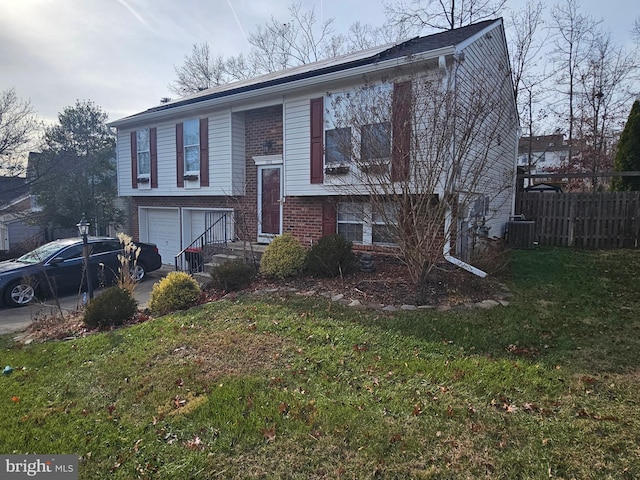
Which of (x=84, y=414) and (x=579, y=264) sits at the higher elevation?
(x=579, y=264)

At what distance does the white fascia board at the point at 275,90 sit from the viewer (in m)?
7.18

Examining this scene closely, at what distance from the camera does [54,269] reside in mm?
9711

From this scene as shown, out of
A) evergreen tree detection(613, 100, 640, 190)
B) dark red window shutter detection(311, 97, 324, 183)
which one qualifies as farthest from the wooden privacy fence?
dark red window shutter detection(311, 97, 324, 183)

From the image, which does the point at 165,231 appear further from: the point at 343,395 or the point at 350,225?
the point at 343,395

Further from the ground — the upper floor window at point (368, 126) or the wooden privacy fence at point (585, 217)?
the upper floor window at point (368, 126)

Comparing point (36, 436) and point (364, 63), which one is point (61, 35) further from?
point (36, 436)

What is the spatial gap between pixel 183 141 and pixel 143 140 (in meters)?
2.31

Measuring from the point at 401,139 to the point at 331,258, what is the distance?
264cm

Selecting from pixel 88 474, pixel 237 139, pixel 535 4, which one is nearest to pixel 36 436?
pixel 88 474

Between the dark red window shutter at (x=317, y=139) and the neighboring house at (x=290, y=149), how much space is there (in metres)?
0.02

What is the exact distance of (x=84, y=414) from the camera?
3.54 metres

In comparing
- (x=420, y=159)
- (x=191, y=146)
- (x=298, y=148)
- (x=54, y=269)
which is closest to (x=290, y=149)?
(x=298, y=148)

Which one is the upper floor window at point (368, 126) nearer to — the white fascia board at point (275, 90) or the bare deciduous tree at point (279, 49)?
the white fascia board at point (275, 90)

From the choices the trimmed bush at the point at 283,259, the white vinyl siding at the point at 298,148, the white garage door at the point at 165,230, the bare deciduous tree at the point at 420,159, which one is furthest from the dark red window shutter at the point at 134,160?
the bare deciduous tree at the point at 420,159
